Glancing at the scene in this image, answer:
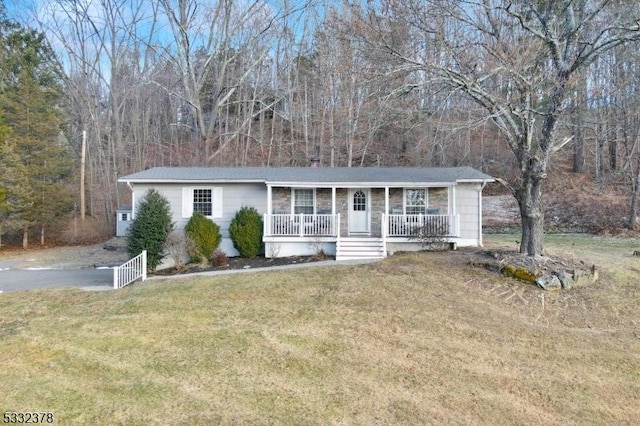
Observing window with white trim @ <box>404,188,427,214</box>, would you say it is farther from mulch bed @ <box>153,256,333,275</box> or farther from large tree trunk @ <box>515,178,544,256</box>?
large tree trunk @ <box>515,178,544,256</box>

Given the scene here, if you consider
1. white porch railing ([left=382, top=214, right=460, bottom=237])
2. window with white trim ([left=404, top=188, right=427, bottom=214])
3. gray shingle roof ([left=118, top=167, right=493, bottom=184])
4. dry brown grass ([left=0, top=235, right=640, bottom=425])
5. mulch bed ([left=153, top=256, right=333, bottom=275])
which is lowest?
dry brown grass ([left=0, top=235, right=640, bottom=425])

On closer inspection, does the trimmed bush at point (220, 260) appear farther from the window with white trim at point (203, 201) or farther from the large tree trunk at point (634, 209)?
the large tree trunk at point (634, 209)

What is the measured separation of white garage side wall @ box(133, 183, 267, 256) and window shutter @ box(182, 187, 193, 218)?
0.10 m

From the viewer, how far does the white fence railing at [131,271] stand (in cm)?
1018

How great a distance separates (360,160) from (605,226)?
48.0 feet

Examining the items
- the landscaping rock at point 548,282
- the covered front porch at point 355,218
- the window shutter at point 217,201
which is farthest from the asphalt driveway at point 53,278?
the landscaping rock at point 548,282

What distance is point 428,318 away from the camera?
22.5ft

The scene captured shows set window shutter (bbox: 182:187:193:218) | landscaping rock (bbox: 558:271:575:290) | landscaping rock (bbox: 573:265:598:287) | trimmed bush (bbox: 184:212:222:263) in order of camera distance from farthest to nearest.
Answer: window shutter (bbox: 182:187:193:218)
trimmed bush (bbox: 184:212:222:263)
landscaping rock (bbox: 573:265:598:287)
landscaping rock (bbox: 558:271:575:290)

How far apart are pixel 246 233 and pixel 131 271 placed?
3.66 meters

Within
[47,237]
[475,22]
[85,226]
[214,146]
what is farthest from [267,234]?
[214,146]

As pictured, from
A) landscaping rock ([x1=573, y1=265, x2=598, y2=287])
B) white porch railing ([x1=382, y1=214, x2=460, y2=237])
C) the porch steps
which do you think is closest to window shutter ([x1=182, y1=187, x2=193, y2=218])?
the porch steps

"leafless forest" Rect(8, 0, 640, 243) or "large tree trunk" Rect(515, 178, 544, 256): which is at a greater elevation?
"leafless forest" Rect(8, 0, 640, 243)

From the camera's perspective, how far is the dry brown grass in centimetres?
419

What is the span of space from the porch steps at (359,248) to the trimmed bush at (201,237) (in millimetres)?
4093
